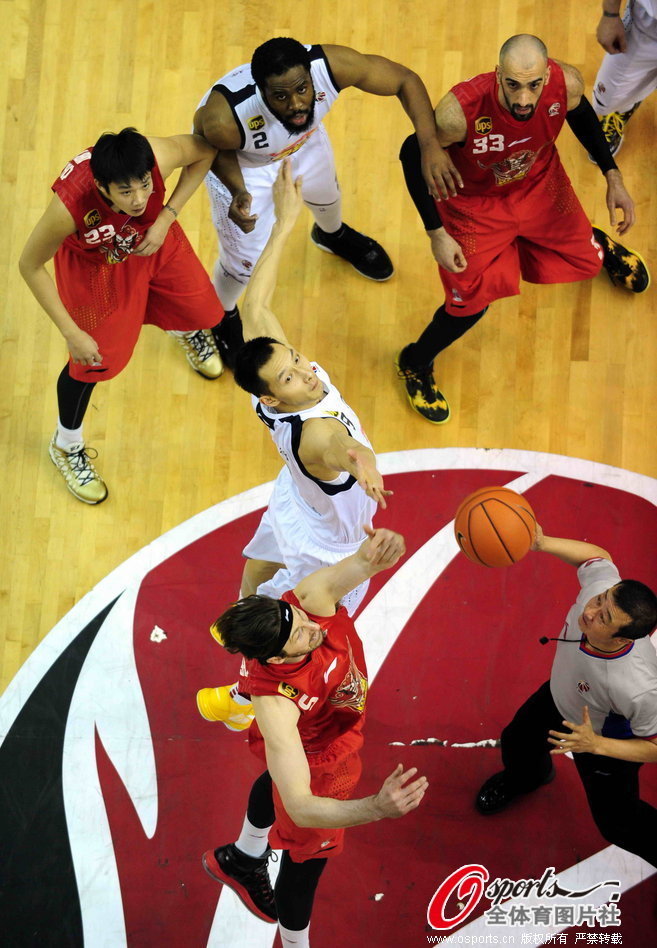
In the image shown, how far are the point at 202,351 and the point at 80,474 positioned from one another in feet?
2.93

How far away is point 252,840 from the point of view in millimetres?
3814

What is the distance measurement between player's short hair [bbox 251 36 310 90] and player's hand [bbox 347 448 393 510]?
1551 mm

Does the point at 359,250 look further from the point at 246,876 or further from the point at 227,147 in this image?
the point at 246,876

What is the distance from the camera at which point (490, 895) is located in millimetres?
3967

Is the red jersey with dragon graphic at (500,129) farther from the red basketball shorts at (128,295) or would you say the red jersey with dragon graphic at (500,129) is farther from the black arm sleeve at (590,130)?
the red basketball shorts at (128,295)

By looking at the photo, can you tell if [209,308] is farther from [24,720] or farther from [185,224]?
[24,720]

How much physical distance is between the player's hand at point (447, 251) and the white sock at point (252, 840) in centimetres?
250

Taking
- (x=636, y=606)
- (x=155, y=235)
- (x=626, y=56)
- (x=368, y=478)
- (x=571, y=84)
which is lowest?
(x=636, y=606)

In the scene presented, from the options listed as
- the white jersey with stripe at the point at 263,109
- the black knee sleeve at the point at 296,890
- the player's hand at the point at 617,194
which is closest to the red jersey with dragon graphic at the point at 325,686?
the black knee sleeve at the point at 296,890

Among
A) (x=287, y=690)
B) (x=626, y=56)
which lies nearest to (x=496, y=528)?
(x=287, y=690)

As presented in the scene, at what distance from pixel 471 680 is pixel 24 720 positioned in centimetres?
214

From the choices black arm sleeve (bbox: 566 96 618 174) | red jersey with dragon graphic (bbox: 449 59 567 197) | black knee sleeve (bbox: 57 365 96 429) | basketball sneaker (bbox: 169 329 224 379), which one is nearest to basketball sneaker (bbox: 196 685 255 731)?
black knee sleeve (bbox: 57 365 96 429)

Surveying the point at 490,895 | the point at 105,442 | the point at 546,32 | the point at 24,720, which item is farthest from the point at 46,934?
the point at 546,32

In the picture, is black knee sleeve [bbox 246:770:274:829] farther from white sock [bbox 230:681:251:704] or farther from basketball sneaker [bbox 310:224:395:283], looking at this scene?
basketball sneaker [bbox 310:224:395:283]
